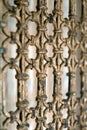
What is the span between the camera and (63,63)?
1.06 metres

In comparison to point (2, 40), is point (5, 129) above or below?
below

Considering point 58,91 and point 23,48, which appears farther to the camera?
point 58,91

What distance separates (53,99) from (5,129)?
253 mm

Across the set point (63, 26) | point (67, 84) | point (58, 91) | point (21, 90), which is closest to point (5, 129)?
point (21, 90)

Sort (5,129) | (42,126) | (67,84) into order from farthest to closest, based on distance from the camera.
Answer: (67,84) → (42,126) → (5,129)

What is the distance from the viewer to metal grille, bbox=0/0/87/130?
2.94ft

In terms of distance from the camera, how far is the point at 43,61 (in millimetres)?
1000

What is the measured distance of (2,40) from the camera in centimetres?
90

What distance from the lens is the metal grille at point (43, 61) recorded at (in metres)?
0.90

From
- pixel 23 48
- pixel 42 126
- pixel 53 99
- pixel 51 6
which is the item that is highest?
pixel 51 6

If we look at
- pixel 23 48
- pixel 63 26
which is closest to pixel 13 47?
pixel 23 48

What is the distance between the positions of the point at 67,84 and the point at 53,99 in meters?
0.14

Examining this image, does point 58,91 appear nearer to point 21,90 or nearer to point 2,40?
point 21,90

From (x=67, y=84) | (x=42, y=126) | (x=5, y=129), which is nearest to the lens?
(x=5, y=129)
